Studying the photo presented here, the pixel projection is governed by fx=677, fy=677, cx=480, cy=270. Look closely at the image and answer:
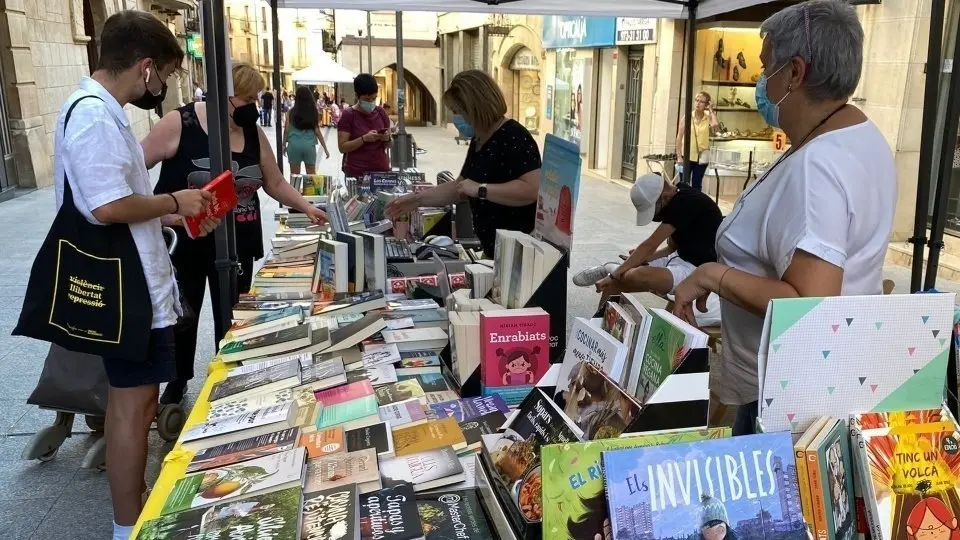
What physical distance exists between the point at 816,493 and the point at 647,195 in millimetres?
2752

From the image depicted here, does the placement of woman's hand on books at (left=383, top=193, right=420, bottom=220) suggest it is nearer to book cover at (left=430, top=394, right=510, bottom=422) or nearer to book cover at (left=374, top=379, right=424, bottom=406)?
book cover at (left=374, top=379, right=424, bottom=406)

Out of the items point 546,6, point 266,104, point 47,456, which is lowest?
point 47,456

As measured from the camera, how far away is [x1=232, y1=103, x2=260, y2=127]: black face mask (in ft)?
10.8

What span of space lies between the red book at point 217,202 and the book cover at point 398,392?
0.85m

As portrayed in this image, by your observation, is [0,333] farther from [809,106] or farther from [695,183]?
[695,183]

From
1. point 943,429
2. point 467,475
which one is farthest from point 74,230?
point 943,429

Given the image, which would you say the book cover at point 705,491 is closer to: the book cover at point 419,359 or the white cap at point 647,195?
the book cover at point 419,359

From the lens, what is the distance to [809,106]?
1370 millimetres

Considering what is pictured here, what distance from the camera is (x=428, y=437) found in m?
1.58

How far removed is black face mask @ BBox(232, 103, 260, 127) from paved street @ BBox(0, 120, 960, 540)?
1471mm

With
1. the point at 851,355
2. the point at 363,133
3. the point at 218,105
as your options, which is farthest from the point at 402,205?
the point at 363,133

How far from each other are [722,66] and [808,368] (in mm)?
9613

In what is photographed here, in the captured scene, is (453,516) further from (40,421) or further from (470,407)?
(40,421)

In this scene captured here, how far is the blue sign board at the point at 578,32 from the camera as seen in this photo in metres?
11.6
